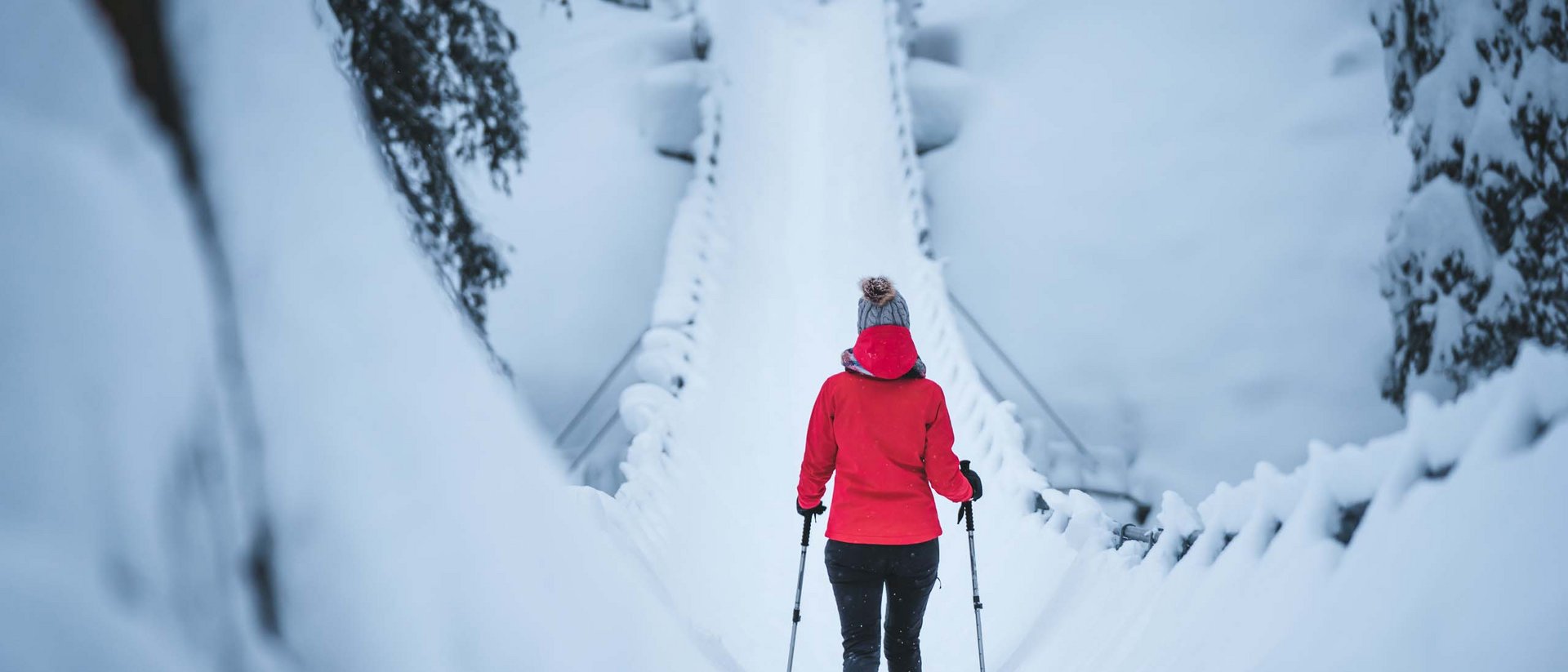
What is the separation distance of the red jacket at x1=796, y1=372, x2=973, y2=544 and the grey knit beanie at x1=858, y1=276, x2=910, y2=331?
0.11 m

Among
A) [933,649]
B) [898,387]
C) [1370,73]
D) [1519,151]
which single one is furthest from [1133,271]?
[898,387]

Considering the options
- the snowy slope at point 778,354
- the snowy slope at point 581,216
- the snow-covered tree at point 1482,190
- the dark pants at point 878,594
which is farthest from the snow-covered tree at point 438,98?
the snow-covered tree at point 1482,190

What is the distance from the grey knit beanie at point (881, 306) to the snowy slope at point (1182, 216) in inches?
266

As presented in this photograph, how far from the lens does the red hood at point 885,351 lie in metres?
1.74

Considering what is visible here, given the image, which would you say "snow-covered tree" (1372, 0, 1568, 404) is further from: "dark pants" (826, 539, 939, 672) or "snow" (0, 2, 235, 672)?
"snow" (0, 2, 235, 672)

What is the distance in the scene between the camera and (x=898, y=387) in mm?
1775

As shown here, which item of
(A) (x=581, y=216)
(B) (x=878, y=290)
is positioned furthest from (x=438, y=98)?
(A) (x=581, y=216)

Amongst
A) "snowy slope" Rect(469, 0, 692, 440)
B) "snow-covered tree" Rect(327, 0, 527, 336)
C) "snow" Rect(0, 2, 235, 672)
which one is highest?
"snowy slope" Rect(469, 0, 692, 440)

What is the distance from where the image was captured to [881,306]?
1773mm

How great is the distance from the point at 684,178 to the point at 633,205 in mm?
716

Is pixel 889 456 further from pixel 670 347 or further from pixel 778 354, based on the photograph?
pixel 778 354

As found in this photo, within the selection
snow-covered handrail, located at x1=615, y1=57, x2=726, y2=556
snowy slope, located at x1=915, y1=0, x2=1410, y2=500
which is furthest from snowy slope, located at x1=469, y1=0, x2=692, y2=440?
snowy slope, located at x1=915, y1=0, x2=1410, y2=500

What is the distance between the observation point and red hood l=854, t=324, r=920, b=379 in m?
1.74

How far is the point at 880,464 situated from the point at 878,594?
30cm
